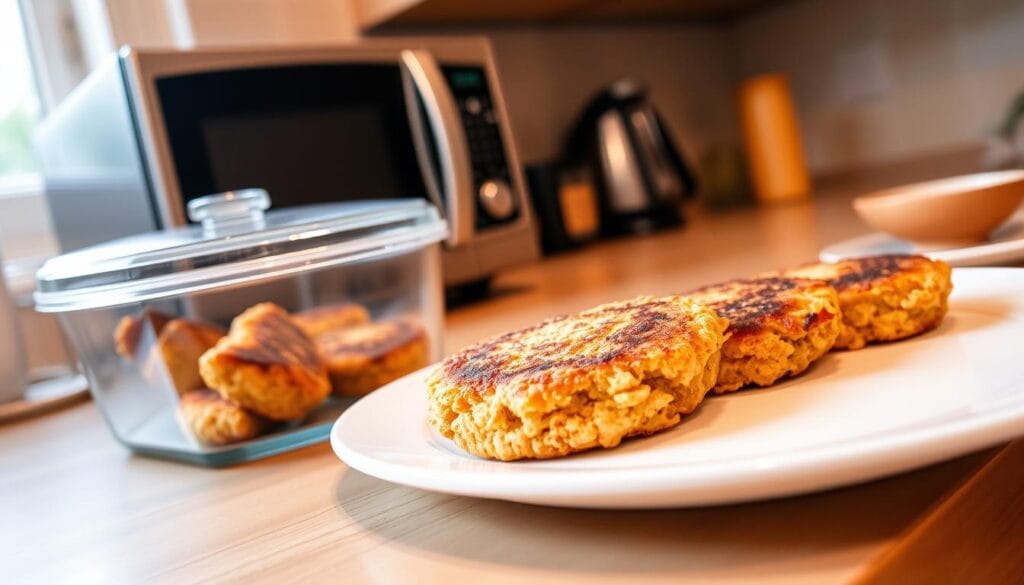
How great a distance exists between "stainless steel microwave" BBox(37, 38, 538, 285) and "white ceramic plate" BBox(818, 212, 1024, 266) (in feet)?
1.70

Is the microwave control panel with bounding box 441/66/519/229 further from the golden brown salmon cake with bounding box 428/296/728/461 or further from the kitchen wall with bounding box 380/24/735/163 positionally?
the golden brown salmon cake with bounding box 428/296/728/461

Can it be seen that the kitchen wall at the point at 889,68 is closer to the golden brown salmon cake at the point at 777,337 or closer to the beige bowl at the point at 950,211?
the beige bowl at the point at 950,211

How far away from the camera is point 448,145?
113 centimetres

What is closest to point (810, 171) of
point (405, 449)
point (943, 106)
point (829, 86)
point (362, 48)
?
point (829, 86)

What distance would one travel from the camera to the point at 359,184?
1.12 metres

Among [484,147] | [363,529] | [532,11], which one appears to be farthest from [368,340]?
[532,11]

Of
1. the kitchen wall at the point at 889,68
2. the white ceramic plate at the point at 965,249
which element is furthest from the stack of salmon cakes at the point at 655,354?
the kitchen wall at the point at 889,68

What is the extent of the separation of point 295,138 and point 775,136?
4.16 feet

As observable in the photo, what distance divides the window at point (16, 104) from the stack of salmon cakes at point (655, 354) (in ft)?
4.36

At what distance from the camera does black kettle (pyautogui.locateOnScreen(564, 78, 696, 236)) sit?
1.74 metres

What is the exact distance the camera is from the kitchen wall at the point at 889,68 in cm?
196

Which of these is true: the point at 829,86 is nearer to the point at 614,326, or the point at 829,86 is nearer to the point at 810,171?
the point at 810,171

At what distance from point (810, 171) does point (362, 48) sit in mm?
1635

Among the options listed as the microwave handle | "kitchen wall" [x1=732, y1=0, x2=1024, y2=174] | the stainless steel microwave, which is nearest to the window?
the stainless steel microwave
